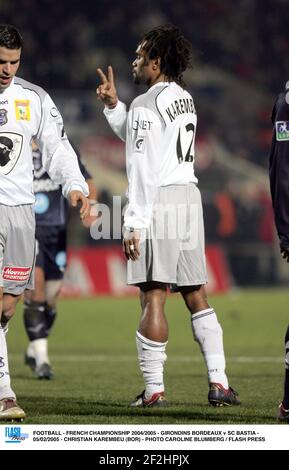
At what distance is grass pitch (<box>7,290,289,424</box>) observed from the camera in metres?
7.04

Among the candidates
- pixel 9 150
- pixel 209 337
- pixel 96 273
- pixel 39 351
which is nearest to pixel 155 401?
pixel 209 337

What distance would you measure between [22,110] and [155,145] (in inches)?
35.3

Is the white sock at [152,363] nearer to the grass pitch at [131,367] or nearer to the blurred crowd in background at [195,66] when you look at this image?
the grass pitch at [131,367]

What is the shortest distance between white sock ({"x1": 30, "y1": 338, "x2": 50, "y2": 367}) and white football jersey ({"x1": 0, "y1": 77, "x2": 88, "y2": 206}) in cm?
380

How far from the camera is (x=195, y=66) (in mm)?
31891

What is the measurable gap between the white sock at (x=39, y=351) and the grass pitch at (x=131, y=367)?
0.63 feet

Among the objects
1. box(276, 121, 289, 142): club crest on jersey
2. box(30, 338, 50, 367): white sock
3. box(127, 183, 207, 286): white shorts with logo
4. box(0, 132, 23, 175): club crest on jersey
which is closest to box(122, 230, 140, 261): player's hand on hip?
box(127, 183, 207, 286): white shorts with logo

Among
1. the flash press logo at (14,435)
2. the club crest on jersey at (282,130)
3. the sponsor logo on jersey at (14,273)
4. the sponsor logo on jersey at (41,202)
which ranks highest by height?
the sponsor logo on jersey at (41,202)

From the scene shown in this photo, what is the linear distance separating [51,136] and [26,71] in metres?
22.8

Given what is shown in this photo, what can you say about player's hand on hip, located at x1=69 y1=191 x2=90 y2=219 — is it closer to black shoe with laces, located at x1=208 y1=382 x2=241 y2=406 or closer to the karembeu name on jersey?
the karembeu name on jersey

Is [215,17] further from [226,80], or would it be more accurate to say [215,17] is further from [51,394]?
[51,394]

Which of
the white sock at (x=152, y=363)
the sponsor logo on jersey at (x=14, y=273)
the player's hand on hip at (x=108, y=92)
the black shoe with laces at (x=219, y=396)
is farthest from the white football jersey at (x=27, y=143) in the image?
the black shoe with laces at (x=219, y=396)

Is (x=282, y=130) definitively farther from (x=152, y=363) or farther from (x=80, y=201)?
(x=152, y=363)

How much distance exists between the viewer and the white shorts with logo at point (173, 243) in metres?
7.29
